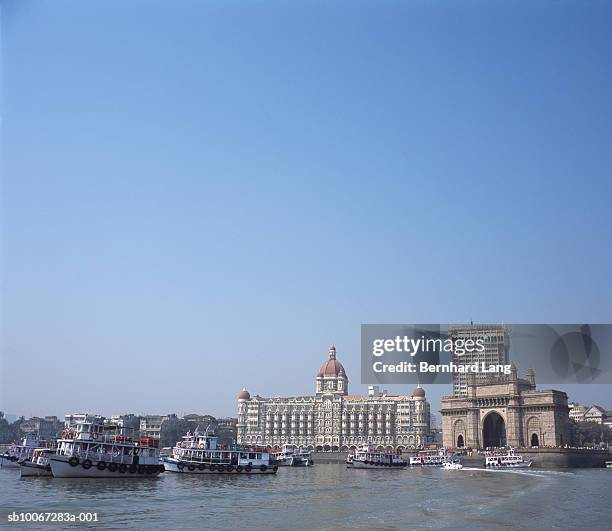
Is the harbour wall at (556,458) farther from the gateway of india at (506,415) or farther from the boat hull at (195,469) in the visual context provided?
the boat hull at (195,469)

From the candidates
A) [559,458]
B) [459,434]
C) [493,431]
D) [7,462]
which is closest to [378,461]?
[559,458]

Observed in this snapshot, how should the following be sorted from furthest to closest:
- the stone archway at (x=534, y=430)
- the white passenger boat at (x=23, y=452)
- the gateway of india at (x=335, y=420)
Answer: the gateway of india at (x=335, y=420), the stone archway at (x=534, y=430), the white passenger boat at (x=23, y=452)

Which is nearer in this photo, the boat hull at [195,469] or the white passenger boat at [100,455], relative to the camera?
the white passenger boat at [100,455]

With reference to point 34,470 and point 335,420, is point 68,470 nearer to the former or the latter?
point 34,470

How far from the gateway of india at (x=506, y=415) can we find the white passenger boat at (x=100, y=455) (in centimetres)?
8141

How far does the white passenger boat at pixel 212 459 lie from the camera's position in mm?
80438

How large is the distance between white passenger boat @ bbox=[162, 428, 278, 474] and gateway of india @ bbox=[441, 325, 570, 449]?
206 feet

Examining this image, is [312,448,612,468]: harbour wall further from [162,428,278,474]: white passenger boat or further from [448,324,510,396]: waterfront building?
[162,428,278,474]: white passenger boat

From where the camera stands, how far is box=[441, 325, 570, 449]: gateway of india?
129000mm

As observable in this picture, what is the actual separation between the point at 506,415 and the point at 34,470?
92425 millimetres

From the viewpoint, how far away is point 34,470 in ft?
221

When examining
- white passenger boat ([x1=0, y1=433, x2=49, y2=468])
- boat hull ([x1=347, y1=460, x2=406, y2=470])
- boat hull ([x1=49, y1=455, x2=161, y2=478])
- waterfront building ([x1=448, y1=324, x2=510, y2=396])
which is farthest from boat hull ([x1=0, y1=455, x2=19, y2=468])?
waterfront building ([x1=448, y1=324, x2=510, y2=396])

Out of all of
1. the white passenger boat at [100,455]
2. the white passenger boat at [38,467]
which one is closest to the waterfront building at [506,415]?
the white passenger boat at [100,455]

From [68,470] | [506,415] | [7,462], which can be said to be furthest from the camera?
[506,415]
